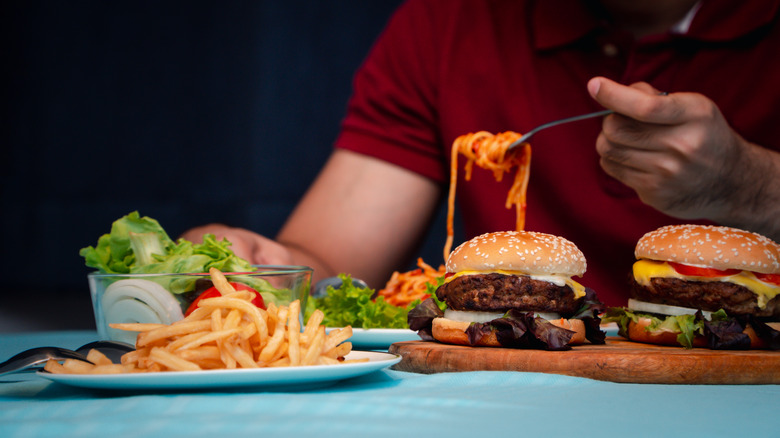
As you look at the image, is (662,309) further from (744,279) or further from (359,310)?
(359,310)

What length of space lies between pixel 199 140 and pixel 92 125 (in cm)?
141

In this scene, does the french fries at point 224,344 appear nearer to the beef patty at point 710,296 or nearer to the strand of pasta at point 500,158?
the beef patty at point 710,296

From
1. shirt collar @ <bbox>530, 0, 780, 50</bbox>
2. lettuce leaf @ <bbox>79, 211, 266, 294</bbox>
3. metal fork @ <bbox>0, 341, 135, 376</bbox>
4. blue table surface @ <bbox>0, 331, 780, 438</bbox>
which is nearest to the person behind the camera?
blue table surface @ <bbox>0, 331, 780, 438</bbox>

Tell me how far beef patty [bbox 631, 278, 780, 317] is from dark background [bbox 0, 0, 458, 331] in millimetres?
6298

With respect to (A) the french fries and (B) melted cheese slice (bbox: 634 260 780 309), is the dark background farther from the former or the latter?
(A) the french fries

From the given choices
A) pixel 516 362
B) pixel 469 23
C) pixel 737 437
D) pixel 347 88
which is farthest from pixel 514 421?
pixel 347 88

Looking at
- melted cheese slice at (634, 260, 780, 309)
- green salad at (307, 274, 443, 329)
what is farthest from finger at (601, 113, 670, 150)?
green salad at (307, 274, 443, 329)

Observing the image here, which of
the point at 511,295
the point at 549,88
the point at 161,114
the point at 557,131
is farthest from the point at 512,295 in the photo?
the point at 161,114

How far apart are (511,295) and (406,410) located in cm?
88

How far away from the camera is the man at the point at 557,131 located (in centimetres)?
254

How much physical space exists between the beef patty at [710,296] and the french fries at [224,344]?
106 cm

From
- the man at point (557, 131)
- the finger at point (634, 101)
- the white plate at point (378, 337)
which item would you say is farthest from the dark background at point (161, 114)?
the white plate at point (378, 337)

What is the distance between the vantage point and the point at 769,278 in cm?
197

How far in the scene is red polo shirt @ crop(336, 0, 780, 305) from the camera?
3.12m
